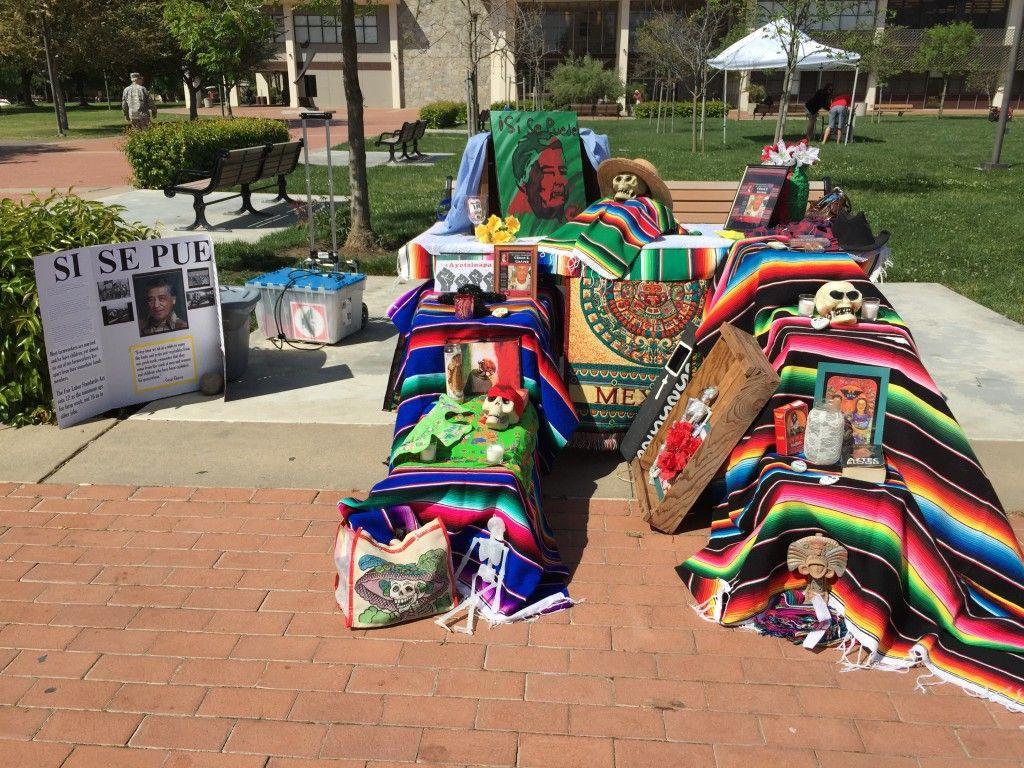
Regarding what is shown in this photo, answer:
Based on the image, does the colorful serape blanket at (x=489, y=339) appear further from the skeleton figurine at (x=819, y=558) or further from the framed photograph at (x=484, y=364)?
the skeleton figurine at (x=819, y=558)

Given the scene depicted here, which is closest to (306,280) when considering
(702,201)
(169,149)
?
(702,201)

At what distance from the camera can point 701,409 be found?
14.8 feet

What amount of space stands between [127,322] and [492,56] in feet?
142

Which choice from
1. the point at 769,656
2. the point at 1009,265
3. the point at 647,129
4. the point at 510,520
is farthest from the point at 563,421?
the point at 647,129

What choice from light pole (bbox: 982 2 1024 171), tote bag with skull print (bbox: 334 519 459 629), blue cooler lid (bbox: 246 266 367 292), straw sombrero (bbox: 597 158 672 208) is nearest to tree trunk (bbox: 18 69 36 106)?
light pole (bbox: 982 2 1024 171)

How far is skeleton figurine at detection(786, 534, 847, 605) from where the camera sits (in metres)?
3.65

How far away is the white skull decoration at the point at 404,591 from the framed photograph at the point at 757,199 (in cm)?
363

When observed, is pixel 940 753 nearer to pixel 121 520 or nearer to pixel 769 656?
pixel 769 656

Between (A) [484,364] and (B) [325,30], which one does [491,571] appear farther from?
(B) [325,30]

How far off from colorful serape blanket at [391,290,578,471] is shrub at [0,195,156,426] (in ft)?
8.84

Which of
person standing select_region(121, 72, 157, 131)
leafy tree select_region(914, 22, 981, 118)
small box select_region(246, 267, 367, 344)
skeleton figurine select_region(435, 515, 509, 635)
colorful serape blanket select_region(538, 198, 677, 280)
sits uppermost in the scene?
leafy tree select_region(914, 22, 981, 118)

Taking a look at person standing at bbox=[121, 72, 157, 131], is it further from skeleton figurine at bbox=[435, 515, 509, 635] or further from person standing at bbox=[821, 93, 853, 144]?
skeleton figurine at bbox=[435, 515, 509, 635]

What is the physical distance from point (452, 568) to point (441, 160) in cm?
1815

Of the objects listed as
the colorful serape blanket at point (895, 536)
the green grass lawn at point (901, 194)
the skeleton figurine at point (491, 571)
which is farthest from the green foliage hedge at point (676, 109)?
the skeleton figurine at point (491, 571)
